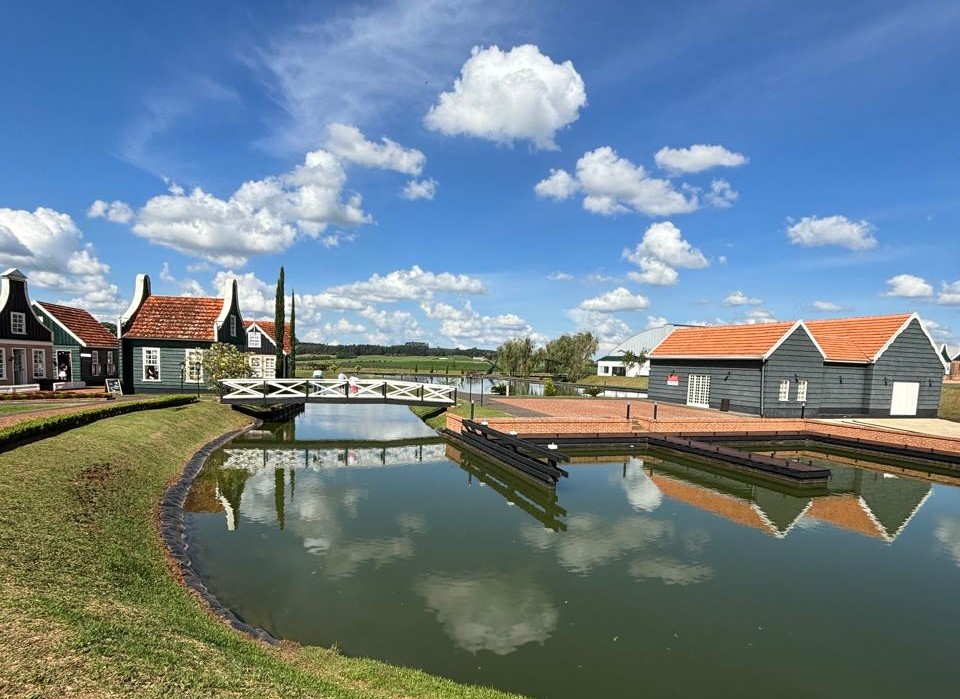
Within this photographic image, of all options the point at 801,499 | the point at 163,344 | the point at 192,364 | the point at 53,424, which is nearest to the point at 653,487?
the point at 801,499

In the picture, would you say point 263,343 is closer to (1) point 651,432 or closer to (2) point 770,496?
(1) point 651,432

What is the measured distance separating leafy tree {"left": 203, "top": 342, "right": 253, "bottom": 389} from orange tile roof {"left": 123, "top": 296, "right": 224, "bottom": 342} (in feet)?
7.80

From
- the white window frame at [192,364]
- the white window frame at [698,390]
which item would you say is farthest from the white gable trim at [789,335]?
the white window frame at [192,364]

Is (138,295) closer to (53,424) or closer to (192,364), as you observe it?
(192,364)

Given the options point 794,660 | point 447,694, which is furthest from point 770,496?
point 447,694

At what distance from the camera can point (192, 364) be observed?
35.4 m

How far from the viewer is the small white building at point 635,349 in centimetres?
8131

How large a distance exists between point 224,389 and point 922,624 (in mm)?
33810

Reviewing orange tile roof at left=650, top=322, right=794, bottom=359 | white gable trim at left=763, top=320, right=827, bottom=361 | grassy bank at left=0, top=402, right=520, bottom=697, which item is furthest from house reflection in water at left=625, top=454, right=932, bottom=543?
grassy bank at left=0, top=402, right=520, bottom=697

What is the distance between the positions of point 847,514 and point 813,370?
19.8 meters

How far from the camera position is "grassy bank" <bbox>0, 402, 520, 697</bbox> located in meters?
5.27

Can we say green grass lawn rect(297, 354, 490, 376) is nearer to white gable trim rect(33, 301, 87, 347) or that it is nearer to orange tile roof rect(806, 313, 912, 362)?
white gable trim rect(33, 301, 87, 347)

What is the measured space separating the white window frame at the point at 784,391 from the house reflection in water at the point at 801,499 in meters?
9.33

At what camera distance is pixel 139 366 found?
3531 cm
